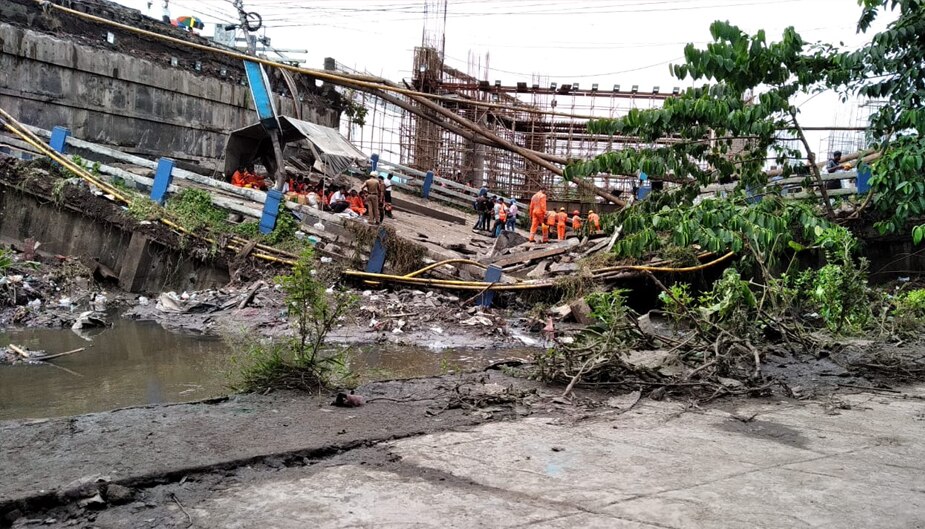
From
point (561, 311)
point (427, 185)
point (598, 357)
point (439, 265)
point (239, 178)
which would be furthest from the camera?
point (427, 185)

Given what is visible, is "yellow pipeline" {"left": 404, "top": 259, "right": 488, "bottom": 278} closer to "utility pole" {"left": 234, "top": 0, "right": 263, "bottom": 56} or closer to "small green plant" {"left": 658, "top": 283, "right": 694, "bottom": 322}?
"small green plant" {"left": 658, "top": 283, "right": 694, "bottom": 322}

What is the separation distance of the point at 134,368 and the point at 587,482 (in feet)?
18.5

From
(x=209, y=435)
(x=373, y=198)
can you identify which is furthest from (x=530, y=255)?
(x=209, y=435)

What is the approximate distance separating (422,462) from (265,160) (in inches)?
501

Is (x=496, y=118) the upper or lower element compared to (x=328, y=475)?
upper

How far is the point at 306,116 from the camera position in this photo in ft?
77.2

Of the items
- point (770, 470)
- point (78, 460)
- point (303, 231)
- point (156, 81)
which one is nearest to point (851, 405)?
point (770, 470)

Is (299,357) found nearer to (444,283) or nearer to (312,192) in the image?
(444,283)

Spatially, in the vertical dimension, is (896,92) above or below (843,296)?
above

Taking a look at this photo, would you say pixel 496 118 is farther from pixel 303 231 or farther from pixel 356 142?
pixel 303 231

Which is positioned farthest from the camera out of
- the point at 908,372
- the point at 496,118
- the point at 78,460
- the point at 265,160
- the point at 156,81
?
the point at 496,118

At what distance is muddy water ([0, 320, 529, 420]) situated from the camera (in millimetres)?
5805

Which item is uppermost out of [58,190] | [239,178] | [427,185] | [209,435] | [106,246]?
[427,185]

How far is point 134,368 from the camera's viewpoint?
23.9ft
